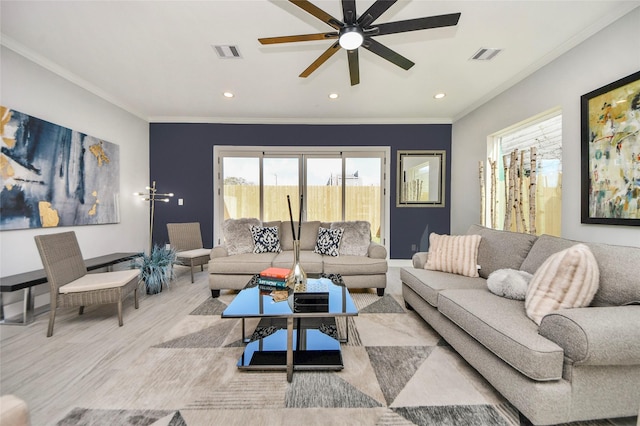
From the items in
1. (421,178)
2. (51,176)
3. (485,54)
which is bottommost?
(51,176)

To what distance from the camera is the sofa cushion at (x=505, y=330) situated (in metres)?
1.15

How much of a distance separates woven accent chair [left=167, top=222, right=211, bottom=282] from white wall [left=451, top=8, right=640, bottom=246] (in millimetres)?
4522

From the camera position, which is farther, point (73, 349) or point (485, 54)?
point (485, 54)

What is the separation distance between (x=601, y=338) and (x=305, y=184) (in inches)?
161

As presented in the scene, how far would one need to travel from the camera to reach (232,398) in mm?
1418

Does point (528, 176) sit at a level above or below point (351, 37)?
below

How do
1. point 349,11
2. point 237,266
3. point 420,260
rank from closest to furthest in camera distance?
point 349,11, point 420,260, point 237,266

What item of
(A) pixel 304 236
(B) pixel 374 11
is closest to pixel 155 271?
(A) pixel 304 236

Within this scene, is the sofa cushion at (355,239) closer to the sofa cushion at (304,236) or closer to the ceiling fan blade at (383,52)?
the sofa cushion at (304,236)

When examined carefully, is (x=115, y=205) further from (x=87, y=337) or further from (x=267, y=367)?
(x=267, y=367)

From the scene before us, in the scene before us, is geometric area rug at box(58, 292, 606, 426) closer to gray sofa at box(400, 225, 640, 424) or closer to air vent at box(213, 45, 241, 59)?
gray sofa at box(400, 225, 640, 424)

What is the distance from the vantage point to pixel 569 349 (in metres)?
1.14

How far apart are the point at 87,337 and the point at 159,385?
112 cm

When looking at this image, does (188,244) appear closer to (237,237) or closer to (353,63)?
(237,237)
